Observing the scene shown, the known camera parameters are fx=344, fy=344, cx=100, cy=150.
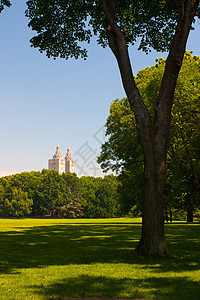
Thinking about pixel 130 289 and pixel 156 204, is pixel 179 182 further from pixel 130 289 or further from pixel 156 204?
pixel 130 289

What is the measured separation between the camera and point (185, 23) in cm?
1346

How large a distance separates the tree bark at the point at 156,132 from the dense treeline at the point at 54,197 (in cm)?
10262

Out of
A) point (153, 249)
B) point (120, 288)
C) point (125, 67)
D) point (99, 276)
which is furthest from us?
point (125, 67)

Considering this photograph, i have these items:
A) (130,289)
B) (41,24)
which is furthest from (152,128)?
(41,24)

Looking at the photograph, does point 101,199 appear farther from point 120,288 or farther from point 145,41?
point 120,288

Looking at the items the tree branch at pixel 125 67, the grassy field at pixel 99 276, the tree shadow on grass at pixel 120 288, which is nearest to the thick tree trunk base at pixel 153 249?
the grassy field at pixel 99 276

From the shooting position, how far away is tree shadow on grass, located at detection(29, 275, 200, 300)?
7066 millimetres

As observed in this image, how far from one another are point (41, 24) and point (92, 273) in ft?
42.6

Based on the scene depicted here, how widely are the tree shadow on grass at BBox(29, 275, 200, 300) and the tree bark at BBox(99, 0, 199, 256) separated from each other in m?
3.96

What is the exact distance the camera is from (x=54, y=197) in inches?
4678

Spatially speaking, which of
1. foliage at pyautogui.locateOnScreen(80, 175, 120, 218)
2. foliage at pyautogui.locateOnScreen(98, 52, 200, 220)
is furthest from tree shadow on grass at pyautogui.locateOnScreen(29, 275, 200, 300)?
foliage at pyautogui.locateOnScreen(80, 175, 120, 218)

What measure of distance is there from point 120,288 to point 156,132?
6.94 metres

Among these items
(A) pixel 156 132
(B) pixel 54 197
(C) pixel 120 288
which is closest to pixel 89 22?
(A) pixel 156 132

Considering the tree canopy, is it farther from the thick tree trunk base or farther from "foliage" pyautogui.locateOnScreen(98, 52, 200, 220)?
"foliage" pyautogui.locateOnScreen(98, 52, 200, 220)
